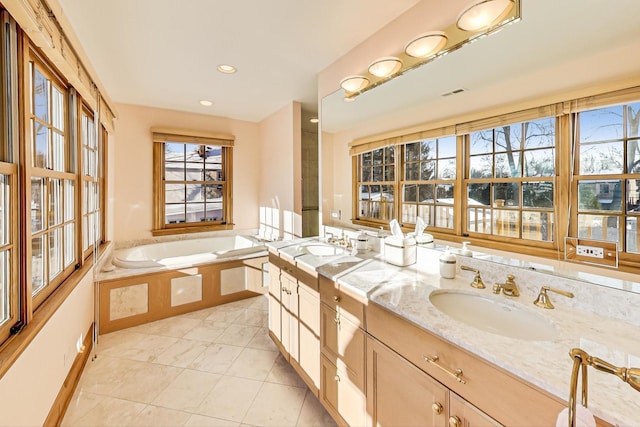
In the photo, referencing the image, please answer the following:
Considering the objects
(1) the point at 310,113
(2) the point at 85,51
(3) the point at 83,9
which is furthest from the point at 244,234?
(3) the point at 83,9

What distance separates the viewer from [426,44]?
5.11ft

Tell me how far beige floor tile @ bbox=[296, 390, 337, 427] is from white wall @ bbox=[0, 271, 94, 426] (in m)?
1.31

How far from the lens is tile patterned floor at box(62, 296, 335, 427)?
162 centimetres

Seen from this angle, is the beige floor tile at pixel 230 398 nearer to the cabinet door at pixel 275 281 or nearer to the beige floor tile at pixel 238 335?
the beige floor tile at pixel 238 335

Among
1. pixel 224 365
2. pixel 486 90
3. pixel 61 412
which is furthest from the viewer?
pixel 224 365

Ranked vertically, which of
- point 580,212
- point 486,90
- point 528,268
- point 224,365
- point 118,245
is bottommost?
point 224,365

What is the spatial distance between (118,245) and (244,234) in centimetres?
163

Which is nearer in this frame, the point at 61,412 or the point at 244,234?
the point at 61,412

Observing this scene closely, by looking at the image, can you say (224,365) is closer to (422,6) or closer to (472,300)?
(472,300)

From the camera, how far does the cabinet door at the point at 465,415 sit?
80 centimetres

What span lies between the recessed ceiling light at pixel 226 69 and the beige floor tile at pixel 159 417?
2690mm

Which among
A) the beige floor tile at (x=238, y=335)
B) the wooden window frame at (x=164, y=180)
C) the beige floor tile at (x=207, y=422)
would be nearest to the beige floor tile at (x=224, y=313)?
the beige floor tile at (x=238, y=335)

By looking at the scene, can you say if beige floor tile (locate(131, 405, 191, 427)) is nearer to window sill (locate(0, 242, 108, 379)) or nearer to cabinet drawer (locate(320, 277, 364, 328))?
window sill (locate(0, 242, 108, 379))

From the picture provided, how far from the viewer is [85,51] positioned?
2166 millimetres
